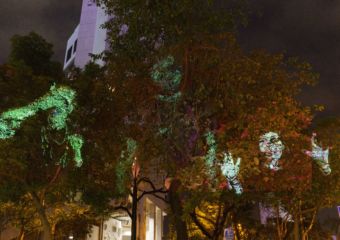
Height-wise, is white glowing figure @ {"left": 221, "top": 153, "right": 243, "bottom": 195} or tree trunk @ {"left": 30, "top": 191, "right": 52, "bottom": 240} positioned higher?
white glowing figure @ {"left": 221, "top": 153, "right": 243, "bottom": 195}

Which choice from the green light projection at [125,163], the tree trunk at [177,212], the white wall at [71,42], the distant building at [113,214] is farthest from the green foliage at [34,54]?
the white wall at [71,42]

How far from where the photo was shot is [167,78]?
43.2 feet

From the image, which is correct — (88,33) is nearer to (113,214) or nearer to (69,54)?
(69,54)

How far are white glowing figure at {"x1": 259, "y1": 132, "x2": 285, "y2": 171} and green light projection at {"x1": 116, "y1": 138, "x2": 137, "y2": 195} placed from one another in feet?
13.0

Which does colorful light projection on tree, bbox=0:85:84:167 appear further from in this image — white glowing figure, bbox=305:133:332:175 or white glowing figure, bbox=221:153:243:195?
white glowing figure, bbox=305:133:332:175

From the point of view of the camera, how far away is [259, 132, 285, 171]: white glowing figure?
41.5 ft

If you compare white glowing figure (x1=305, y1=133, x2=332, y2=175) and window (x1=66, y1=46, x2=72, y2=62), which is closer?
white glowing figure (x1=305, y1=133, x2=332, y2=175)

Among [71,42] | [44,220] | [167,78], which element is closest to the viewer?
[167,78]

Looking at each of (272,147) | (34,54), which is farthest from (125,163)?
(34,54)

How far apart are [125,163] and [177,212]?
2450 millimetres

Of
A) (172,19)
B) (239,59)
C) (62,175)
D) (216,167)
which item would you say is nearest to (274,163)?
(216,167)

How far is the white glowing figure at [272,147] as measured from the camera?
12664 mm

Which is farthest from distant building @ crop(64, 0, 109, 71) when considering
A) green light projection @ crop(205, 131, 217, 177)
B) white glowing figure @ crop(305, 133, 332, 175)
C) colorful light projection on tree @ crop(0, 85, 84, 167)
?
green light projection @ crop(205, 131, 217, 177)

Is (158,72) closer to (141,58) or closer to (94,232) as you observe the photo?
(141,58)
